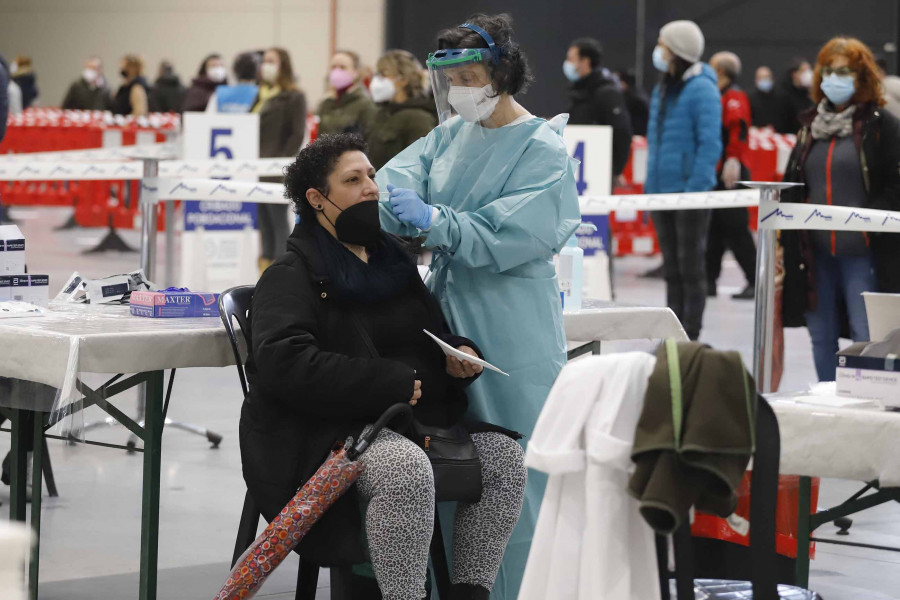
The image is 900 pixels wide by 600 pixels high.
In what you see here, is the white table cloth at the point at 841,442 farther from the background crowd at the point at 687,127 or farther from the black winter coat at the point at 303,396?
the background crowd at the point at 687,127

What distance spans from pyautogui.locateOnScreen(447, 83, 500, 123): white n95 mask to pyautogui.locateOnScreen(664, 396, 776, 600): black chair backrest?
130 centimetres

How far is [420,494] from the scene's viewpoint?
2805mm

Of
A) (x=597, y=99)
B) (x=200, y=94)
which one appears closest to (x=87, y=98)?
(x=200, y=94)

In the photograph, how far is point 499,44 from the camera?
10.7 ft

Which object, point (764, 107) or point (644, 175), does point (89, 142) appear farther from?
point (764, 107)

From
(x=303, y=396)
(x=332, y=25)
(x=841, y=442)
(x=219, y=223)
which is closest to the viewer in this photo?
(x=841, y=442)

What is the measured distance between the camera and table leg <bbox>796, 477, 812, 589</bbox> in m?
3.19

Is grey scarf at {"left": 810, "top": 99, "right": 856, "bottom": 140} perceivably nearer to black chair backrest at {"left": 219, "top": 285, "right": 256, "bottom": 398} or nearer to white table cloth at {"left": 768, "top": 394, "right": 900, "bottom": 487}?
white table cloth at {"left": 768, "top": 394, "right": 900, "bottom": 487}

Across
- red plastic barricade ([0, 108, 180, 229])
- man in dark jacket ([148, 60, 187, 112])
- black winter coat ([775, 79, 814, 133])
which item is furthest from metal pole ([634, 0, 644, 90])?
red plastic barricade ([0, 108, 180, 229])

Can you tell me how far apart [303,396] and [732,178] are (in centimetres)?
556

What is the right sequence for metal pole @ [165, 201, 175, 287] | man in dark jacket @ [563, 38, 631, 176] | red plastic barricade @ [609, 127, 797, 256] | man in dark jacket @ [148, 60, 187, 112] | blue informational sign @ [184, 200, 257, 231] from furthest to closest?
man in dark jacket @ [148, 60, 187, 112]
red plastic barricade @ [609, 127, 797, 256]
man in dark jacket @ [563, 38, 631, 176]
blue informational sign @ [184, 200, 257, 231]
metal pole @ [165, 201, 175, 287]

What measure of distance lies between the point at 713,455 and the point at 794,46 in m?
16.4

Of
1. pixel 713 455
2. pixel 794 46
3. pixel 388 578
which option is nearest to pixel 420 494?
pixel 388 578

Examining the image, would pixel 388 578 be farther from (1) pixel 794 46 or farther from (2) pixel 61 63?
(2) pixel 61 63
